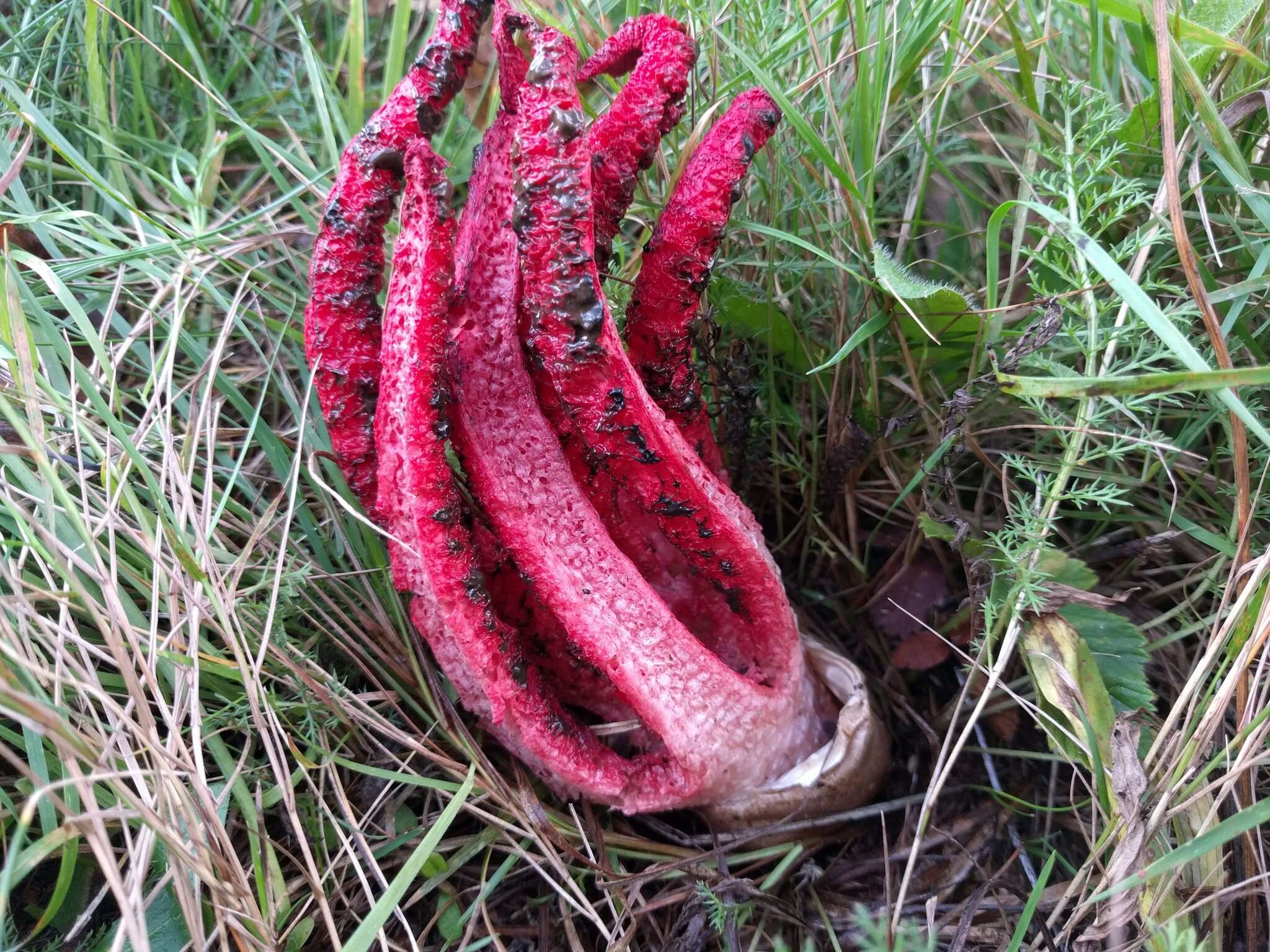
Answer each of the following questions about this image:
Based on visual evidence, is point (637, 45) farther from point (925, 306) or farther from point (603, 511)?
point (603, 511)

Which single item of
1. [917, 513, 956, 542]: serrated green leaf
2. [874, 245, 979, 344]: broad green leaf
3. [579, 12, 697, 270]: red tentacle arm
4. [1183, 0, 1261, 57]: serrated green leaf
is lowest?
[917, 513, 956, 542]: serrated green leaf

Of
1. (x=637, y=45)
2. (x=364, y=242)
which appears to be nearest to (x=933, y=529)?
(x=637, y=45)

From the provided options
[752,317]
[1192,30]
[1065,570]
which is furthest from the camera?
[752,317]

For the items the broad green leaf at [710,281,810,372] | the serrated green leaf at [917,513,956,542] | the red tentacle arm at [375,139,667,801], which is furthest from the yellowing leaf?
the broad green leaf at [710,281,810,372]

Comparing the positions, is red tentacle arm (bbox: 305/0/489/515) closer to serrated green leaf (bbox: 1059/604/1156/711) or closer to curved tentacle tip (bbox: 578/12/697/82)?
curved tentacle tip (bbox: 578/12/697/82)

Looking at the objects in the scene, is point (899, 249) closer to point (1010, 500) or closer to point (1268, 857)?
point (1010, 500)

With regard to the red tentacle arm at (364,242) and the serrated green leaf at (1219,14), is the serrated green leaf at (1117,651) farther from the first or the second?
the red tentacle arm at (364,242)

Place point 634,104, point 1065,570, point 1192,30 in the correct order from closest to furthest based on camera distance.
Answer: point 634,104 → point 1192,30 → point 1065,570
